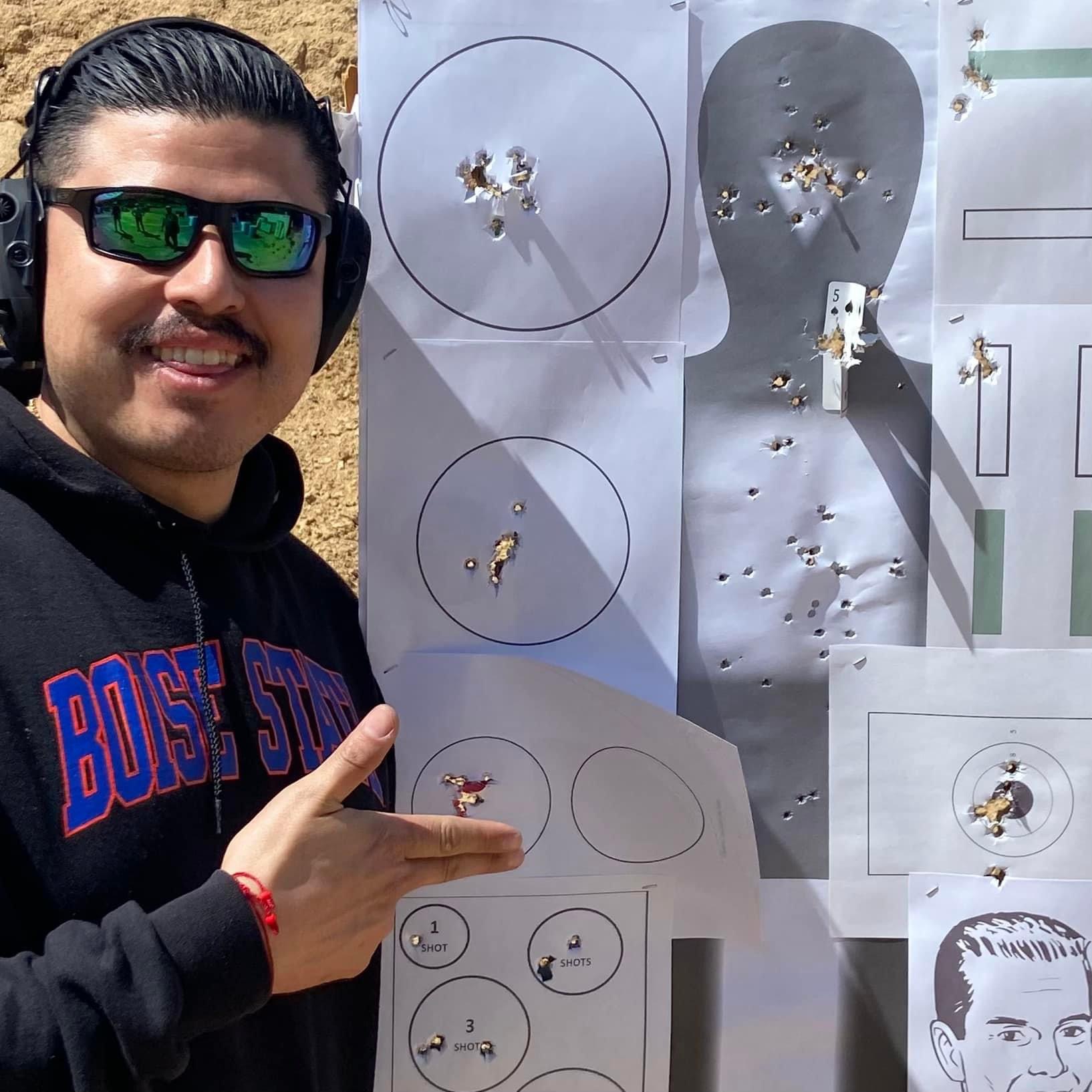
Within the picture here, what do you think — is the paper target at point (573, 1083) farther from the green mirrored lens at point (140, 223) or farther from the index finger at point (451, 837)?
the green mirrored lens at point (140, 223)

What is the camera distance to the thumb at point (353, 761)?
659mm

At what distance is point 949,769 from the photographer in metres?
0.93

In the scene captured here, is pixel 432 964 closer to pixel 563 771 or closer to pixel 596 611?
pixel 563 771

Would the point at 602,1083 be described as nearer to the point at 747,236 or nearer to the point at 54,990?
the point at 54,990

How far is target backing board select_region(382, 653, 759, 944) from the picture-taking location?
919 millimetres

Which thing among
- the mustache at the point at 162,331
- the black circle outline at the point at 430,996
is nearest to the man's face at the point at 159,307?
the mustache at the point at 162,331

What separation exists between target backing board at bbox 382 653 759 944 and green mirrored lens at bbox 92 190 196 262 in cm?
41

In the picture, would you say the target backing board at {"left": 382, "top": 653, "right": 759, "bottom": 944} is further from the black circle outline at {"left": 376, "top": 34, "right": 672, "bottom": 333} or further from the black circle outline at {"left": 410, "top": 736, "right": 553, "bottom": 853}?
the black circle outline at {"left": 376, "top": 34, "right": 672, "bottom": 333}

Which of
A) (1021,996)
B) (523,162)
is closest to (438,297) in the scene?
(523,162)

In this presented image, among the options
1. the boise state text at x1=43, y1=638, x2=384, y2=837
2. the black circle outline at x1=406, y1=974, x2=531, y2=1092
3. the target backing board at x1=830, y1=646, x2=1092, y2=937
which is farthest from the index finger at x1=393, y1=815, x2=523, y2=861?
the target backing board at x1=830, y1=646, x2=1092, y2=937

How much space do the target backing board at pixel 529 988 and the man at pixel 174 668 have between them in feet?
0.47

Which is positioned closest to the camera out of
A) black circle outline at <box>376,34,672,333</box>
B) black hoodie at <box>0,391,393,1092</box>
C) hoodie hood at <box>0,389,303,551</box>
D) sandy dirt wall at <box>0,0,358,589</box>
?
black hoodie at <box>0,391,393,1092</box>

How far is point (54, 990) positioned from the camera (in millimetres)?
555

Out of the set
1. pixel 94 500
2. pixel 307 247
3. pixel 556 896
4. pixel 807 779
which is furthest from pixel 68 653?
pixel 807 779
